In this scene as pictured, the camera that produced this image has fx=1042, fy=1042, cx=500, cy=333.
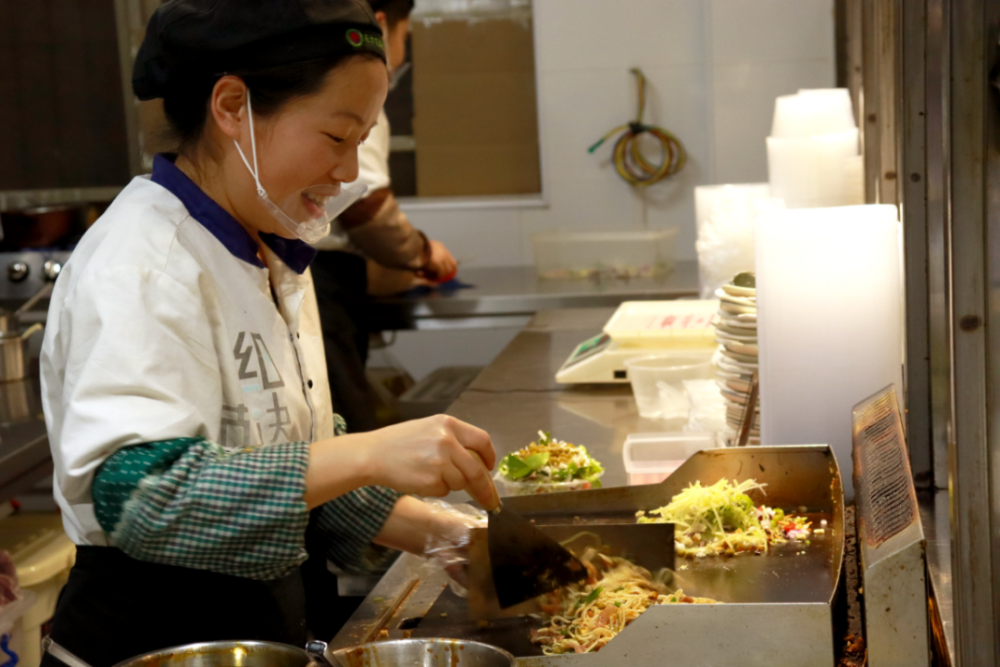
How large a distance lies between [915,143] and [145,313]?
3.60 ft

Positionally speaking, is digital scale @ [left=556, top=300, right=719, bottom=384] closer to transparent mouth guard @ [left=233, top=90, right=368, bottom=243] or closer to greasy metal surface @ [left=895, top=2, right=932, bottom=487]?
greasy metal surface @ [left=895, top=2, right=932, bottom=487]

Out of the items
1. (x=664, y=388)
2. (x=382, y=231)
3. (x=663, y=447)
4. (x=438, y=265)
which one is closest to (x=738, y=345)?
(x=663, y=447)

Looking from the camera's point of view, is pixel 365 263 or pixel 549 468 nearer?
pixel 549 468

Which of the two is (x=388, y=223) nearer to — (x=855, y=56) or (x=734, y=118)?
(x=855, y=56)

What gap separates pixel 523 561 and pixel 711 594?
212mm

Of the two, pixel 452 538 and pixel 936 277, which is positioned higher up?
pixel 936 277

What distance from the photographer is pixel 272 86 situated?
50.6 inches

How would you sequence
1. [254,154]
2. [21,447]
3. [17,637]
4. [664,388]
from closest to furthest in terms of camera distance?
[254,154] < [664,388] < [21,447] < [17,637]

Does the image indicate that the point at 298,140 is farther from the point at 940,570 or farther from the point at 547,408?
the point at 547,408

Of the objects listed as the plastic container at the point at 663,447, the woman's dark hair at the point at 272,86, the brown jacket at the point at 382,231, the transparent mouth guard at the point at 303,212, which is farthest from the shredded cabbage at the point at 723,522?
the brown jacket at the point at 382,231

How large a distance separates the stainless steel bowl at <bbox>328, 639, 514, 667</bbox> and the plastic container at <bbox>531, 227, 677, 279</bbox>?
3.33 metres

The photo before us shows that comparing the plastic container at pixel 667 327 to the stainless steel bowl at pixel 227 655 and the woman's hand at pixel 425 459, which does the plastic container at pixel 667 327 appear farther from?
the stainless steel bowl at pixel 227 655

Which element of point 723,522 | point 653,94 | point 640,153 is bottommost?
point 723,522

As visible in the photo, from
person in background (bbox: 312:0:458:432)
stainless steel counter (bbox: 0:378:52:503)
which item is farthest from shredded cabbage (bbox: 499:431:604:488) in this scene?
person in background (bbox: 312:0:458:432)
